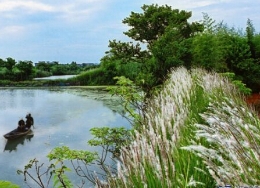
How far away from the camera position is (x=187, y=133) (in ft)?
12.7

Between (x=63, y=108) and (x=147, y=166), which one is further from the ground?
(x=147, y=166)

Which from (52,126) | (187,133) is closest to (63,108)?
(52,126)

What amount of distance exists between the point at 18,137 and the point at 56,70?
2487 inches

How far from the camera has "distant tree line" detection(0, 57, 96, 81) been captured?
237 ft

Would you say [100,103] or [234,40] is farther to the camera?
[100,103]

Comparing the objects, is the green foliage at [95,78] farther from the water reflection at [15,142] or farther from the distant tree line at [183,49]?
the water reflection at [15,142]

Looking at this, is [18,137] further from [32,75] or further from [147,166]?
[32,75]

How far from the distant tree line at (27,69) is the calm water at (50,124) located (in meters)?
32.0

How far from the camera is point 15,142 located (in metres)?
23.0

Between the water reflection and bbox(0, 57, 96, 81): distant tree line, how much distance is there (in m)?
49.0

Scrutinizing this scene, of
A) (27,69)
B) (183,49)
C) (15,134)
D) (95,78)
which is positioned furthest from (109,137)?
(27,69)

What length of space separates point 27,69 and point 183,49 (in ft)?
189

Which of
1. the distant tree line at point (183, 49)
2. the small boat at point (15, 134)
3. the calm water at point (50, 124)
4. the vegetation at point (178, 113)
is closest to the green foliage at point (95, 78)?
the vegetation at point (178, 113)

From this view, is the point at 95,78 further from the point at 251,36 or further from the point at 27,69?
the point at 251,36
